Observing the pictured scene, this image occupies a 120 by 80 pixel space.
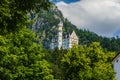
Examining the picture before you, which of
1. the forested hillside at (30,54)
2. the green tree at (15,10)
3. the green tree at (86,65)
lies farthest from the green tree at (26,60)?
the green tree at (15,10)

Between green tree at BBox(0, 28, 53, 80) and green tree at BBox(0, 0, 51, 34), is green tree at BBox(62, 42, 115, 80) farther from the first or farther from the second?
green tree at BBox(0, 0, 51, 34)

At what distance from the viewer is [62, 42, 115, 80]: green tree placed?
54969 mm

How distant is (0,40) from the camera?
25250 millimetres

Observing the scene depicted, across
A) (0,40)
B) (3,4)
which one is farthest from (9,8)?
(0,40)

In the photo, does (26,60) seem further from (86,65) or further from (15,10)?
(15,10)

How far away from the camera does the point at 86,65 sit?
181 feet

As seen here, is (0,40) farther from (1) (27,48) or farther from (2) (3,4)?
(1) (27,48)

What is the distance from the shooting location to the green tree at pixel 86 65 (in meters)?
55.0

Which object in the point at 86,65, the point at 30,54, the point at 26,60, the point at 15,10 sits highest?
the point at 15,10

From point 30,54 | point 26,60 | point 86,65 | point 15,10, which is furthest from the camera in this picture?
point 86,65

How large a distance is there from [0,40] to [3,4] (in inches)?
481

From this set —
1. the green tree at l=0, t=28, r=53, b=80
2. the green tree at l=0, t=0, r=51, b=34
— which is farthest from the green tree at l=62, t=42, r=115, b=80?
the green tree at l=0, t=0, r=51, b=34

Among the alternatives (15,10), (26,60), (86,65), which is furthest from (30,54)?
(15,10)

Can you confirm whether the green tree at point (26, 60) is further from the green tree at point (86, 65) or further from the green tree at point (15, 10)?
the green tree at point (15, 10)
